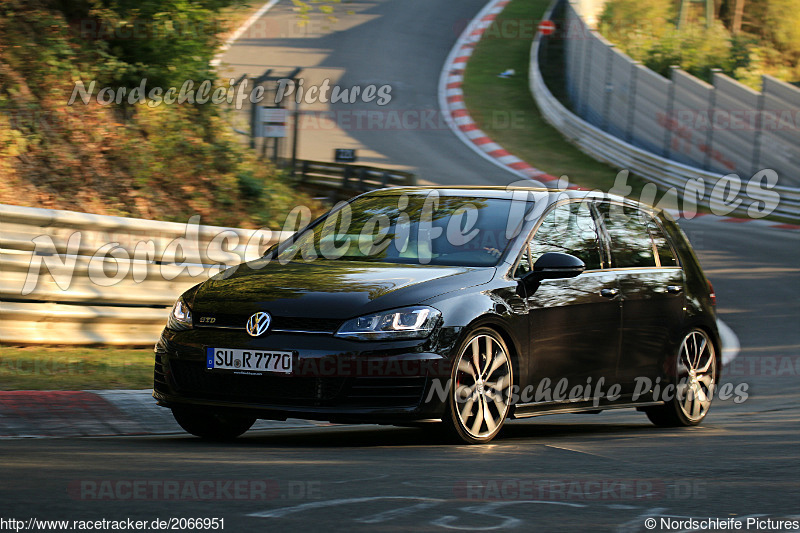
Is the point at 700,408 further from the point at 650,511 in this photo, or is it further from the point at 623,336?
the point at 650,511

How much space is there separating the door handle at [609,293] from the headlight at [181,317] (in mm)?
2807

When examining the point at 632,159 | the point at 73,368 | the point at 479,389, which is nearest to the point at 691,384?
the point at 479,389

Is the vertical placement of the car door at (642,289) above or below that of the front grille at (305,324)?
below

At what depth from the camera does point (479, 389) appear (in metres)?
7.55

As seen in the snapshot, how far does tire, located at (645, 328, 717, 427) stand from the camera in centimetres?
946

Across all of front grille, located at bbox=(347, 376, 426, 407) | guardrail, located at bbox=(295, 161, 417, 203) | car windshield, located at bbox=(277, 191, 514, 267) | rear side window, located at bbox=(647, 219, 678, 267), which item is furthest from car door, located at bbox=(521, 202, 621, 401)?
guardrail, located at bbox=(295, 161, 417, 203)

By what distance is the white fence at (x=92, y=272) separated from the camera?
33.7 ft

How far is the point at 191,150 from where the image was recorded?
15414 millimetres

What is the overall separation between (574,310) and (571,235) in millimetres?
614

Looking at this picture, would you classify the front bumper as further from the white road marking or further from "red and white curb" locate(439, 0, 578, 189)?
"red and white curb" locate(439, 0, 578, 189)

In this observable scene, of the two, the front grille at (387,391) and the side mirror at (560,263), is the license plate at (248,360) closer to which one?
the front grille at (387,391)

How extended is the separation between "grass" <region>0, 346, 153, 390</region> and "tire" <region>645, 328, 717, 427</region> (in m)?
3.92

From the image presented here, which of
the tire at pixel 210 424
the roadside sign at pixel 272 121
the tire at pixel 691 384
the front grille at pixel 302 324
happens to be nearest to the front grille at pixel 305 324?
the front grille at pixel 302 324

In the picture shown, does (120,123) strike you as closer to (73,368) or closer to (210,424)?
(73,368)
